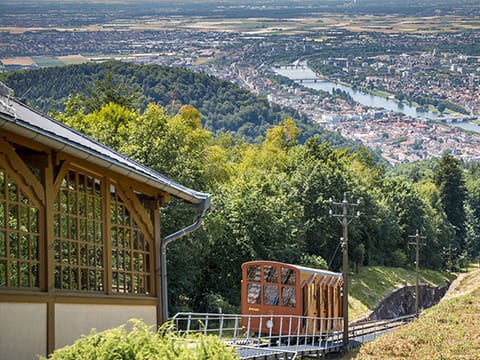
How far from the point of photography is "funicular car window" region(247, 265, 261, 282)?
3406cm

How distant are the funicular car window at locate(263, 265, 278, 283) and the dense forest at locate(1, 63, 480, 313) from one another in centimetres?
1254

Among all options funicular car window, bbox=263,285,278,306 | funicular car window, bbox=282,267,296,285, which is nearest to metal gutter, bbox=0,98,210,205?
funicular car window, bbox=282,267,296,285

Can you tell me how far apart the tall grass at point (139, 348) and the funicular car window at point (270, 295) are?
21.9m

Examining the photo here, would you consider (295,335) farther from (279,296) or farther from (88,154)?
(88,154)

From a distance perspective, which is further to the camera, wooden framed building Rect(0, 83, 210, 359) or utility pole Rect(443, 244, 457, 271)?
utility pole Rect(443, 244, 457, 271)

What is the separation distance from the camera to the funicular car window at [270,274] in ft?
111

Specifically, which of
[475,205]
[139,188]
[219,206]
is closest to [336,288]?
[219,206]

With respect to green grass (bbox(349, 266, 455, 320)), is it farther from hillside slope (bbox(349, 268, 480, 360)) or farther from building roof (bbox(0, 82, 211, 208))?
building roof (bbox(0, 82, 211, 208))

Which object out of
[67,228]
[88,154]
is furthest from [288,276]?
[88,154]

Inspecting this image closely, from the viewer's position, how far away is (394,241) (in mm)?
89438

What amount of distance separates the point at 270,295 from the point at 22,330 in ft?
65.2

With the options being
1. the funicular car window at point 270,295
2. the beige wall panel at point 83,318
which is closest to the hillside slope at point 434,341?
the funicular car window at point 270,295

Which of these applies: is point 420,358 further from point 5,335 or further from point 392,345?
point 5,335

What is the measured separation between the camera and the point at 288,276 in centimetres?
3338
